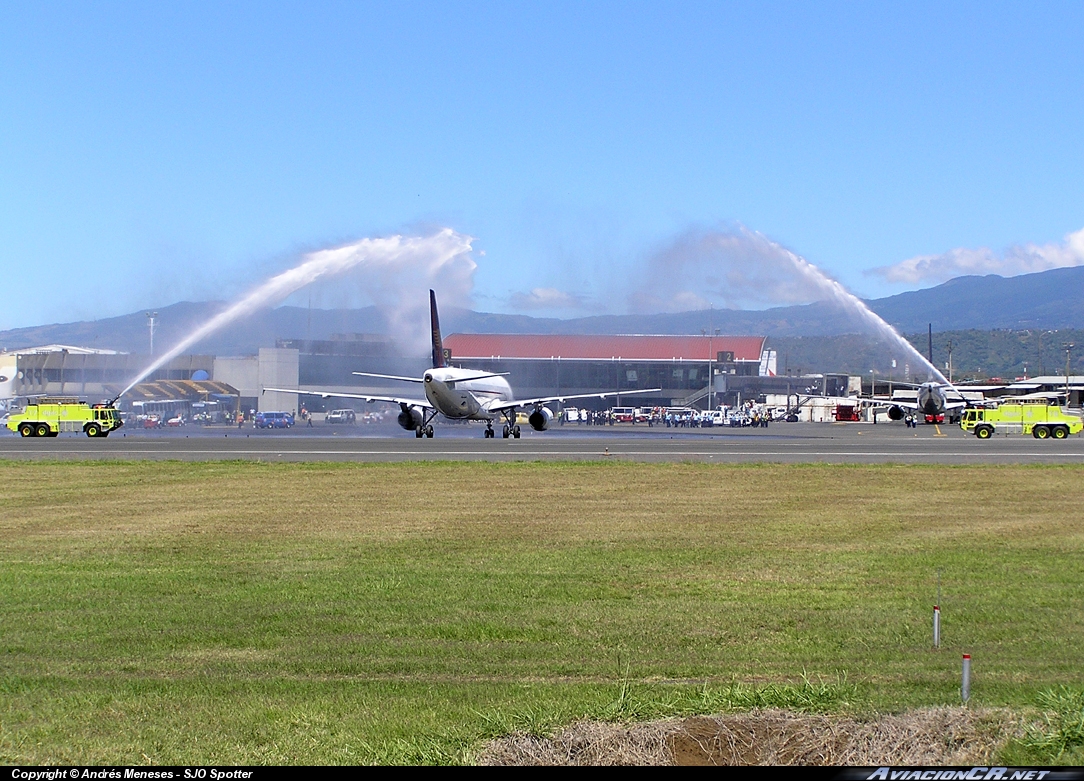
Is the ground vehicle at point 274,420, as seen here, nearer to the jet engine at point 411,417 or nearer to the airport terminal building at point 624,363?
the airport terminal building at point 624,363

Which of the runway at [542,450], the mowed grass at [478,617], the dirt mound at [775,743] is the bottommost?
the runway at [542,450]

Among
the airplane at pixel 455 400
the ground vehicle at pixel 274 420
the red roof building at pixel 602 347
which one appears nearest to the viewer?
the airplane at pixel 455 400

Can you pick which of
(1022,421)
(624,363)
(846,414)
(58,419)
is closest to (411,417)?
(58,419)

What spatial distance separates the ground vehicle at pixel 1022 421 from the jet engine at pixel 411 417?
42.4 meters

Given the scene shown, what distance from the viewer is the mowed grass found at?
984cm

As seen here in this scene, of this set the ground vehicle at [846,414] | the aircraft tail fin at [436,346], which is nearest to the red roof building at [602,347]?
the ground vehicle at [846,414]

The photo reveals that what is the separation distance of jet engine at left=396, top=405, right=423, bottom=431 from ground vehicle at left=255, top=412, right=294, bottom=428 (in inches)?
1141

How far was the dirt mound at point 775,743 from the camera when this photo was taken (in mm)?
8445

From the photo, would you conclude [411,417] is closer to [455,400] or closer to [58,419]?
[455,400]

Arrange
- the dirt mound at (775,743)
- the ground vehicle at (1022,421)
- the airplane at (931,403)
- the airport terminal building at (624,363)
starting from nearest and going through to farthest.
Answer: the dirt mound at (775,743)
the ground vehicle at (1022,421)
the airplane at (931,403)
the airport terminal building at (624,363)

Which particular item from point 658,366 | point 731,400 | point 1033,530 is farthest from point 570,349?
point 1033,530

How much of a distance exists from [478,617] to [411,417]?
199 ft

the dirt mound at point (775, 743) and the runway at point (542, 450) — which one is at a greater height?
the dirt mound at point (775, 743)

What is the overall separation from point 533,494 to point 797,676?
838 inches
